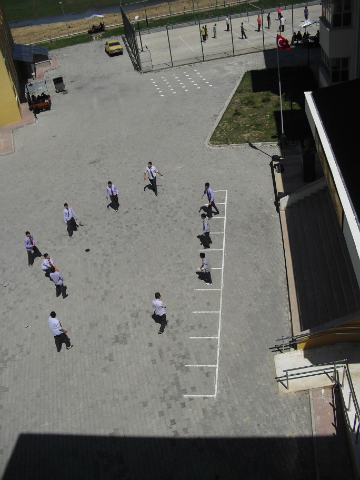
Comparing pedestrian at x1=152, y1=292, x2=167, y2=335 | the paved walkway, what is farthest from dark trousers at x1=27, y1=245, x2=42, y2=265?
pedestrian at x1=152, y1=292, x2=167, y2=335

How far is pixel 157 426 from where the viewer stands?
39.4 feet

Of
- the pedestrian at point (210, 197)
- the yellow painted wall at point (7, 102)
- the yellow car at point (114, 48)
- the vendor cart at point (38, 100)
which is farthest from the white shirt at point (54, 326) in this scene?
the yellow car at point (114, 48)

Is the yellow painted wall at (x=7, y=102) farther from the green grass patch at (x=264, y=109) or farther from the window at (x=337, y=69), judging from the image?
the window at (x=337, y=69)

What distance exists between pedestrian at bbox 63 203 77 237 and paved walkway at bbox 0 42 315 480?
0.27 m

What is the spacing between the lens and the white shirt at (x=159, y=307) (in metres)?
13.8

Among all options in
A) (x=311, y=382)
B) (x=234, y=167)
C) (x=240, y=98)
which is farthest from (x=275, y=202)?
(x=240, y=98)

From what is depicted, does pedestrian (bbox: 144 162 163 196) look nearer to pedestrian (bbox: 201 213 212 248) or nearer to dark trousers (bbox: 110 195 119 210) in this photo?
dark trousers (bbox: 110 195 119 210)

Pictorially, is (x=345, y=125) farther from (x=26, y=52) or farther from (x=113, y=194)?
(x=26, y=52)

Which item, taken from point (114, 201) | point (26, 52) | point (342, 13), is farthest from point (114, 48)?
point (114, 201)

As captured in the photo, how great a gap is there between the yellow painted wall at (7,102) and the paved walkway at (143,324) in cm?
551

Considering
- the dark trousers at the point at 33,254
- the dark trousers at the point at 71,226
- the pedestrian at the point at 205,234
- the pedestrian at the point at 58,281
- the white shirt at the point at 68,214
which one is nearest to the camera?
the pedestrian at the point at 58,281

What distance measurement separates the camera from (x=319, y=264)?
15.6 meters

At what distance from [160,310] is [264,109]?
59.7 feet

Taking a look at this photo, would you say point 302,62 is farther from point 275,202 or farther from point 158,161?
point 275,202
